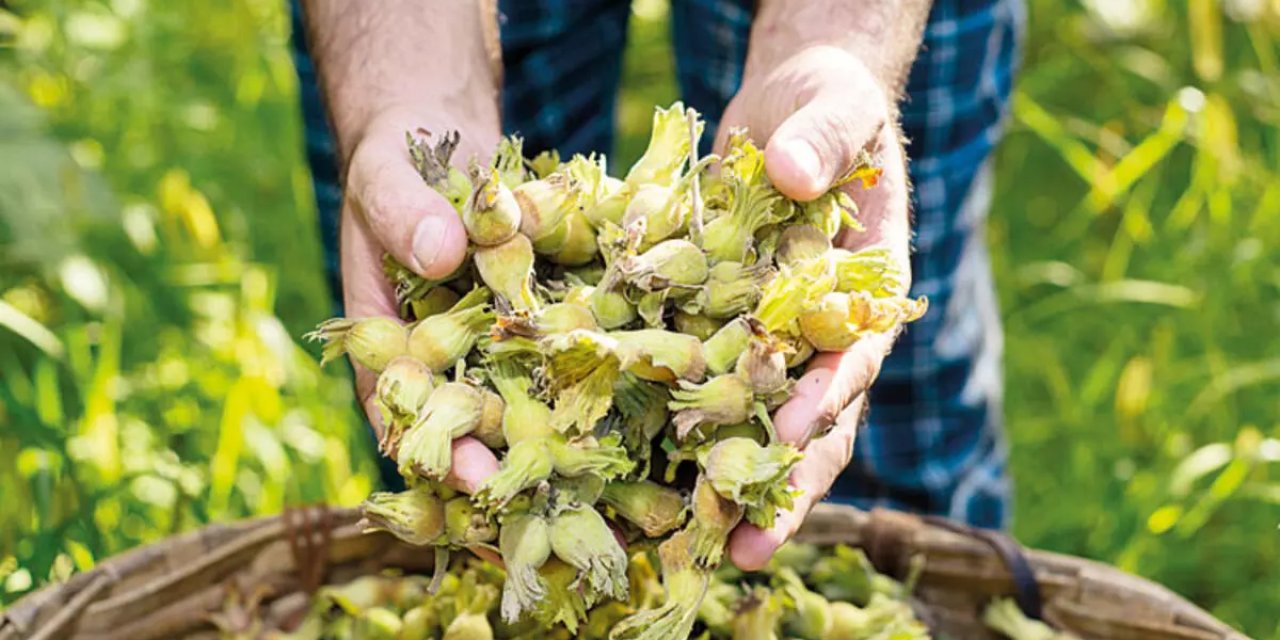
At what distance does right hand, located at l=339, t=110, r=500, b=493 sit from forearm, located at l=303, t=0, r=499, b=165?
33mm

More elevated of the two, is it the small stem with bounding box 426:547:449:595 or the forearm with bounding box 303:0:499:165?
the forearm with bounding box 303:0:499:165

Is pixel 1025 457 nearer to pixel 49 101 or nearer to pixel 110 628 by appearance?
pixel 110 628

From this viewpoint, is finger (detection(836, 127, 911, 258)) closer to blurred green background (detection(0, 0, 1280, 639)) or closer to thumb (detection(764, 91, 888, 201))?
thumb (detection(764, 91, 888, 201))

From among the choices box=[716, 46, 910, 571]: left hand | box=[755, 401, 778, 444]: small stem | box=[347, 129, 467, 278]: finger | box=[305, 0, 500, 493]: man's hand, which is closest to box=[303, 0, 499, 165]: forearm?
box=[305, 0, 500, 493]: man's hand

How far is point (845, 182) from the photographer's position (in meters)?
1.13

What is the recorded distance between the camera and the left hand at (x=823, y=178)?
1.05m

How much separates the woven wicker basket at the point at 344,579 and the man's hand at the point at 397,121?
0.32 m

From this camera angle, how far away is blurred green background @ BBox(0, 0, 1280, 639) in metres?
1.95

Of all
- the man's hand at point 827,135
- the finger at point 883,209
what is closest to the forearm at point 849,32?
the man's hand at point 827,135

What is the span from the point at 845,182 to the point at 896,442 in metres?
0.91

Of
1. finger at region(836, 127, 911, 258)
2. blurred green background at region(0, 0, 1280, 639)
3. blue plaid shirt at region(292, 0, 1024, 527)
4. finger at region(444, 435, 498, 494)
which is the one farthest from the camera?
blurred green background at region(0, 0, 1280, 639)

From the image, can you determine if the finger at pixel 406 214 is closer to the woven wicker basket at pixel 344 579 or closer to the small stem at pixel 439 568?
the small stem at pixel 439 568

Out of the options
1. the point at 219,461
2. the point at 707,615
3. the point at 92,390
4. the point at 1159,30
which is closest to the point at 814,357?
the point at 707,615

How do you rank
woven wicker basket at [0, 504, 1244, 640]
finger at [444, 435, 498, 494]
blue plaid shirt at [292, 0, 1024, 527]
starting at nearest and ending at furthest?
1. finger at [444, 435, 498, 494]
2. woven wicker basket at [0, 504, 1244, 640]
3. blue plaid shirt at [292, 0, 1024, 527]
